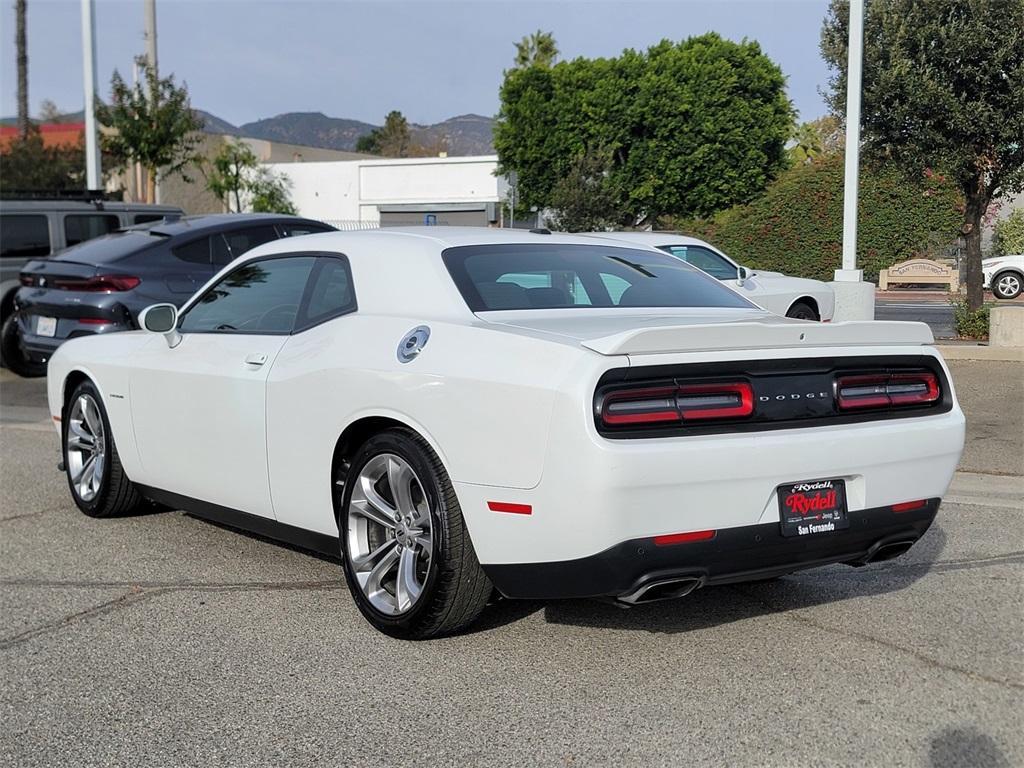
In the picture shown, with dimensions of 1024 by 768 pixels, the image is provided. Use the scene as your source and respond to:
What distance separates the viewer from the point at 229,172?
47.3 metres

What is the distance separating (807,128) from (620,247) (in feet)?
191

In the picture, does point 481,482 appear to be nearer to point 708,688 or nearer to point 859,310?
point 708,688

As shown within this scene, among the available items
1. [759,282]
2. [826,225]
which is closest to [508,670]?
[759,282]

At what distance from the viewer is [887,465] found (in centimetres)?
444

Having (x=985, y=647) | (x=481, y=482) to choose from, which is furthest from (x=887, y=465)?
(x=481, y=482)

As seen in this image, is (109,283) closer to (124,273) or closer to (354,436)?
(124,273)

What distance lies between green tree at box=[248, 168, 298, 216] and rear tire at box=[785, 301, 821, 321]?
35936mm

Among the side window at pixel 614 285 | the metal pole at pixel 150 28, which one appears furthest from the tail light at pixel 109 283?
the metal pole at pixel 150 28

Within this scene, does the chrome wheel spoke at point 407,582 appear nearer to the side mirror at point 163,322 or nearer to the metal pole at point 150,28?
the side mirror at point 163,322

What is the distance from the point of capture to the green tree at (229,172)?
1820 inches

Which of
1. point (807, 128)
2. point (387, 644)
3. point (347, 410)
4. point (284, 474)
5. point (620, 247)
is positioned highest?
point (807, 128)

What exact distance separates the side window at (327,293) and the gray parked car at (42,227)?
997 cm

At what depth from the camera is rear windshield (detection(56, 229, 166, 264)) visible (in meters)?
11.7

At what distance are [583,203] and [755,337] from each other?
33202 millimetres
